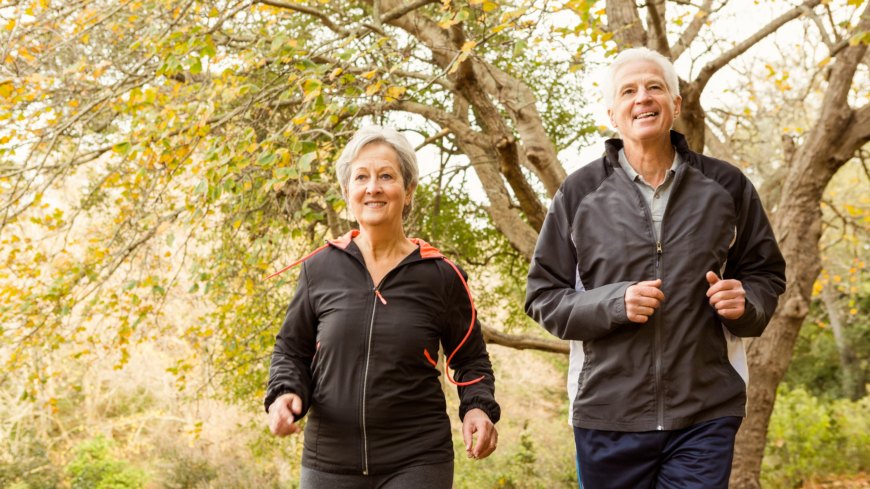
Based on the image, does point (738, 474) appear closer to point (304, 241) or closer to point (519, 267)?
point (519, 267)

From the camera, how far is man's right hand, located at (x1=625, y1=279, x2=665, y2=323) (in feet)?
6.34

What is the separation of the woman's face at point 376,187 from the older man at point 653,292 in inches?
20.6

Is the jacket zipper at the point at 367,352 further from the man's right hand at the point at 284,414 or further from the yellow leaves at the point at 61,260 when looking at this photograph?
the yellow leaves at the point at 61,260

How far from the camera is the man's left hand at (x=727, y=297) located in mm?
1953

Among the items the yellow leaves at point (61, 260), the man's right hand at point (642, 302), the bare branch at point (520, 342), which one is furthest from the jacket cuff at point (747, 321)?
the yellow leaves at point (61, 260)

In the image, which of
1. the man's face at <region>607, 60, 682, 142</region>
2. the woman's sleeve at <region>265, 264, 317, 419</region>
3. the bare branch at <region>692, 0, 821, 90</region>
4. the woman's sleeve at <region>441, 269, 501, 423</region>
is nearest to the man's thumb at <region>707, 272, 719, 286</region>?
the man's face at <region>607, 60, 682, 142</region>

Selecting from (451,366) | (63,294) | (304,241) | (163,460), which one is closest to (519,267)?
(304,241)

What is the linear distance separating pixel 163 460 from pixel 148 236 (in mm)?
10145

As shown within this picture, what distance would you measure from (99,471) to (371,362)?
522 inches

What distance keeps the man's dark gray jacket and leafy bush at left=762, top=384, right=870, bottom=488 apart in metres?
10.5

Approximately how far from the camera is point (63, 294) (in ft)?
17.1

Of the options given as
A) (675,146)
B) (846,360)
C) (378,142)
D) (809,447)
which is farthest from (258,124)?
(846,360)

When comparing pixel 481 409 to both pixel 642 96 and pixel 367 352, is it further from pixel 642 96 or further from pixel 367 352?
pixel 642 96

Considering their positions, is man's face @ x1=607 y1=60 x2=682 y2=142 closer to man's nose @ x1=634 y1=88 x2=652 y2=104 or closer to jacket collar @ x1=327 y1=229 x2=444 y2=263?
man's nose @ x1=634 y1=88 x2=652 y2=104
